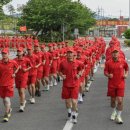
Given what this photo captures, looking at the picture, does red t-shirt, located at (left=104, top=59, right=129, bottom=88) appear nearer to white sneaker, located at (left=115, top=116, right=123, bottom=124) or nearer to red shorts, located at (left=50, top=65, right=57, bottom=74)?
white sneaker, located at (left=115, top=116, right=123, bottom=124)

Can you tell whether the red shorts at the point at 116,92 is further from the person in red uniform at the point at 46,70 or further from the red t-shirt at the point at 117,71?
the person in red uniform at the point at 46,70

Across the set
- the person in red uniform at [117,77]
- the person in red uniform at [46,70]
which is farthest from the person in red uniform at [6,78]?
the person in red uniform at [46,70]

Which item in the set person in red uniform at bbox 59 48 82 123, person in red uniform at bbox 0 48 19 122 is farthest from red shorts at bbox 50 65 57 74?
person in red uniform at bbox 59 48 82 123

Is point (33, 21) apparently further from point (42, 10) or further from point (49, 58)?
point (49, 58)

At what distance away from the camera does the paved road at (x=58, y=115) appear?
10398mm

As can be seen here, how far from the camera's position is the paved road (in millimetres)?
10398

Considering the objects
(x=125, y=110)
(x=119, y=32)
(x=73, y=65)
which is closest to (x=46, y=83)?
(x=125, y=110)

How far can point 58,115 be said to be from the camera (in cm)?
1174

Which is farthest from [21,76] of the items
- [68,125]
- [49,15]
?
[49,15]

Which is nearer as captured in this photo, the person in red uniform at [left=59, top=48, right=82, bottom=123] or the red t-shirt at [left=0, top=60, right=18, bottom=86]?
the person in red uniform at [left=59, top=48, right=82, bottom=123]

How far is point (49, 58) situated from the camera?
16.8m

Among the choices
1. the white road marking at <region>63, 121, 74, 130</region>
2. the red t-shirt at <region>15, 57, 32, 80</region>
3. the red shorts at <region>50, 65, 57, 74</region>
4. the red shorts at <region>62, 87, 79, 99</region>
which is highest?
the red t-shirt at <region>15, 57, 32, 80</region>

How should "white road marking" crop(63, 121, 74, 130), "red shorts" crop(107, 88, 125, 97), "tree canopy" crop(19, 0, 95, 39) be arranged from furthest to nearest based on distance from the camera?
"tree canopy" crop(19, 0, 95, 39), "red shorts" crop(107, 88, 125, 97), "white road marking" crop(63, 121, 74, 130)

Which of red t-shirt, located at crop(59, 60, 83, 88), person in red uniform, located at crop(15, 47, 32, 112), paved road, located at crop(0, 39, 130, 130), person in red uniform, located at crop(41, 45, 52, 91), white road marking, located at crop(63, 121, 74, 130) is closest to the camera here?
white road marking, located at crop(63, 121, 74, 130)
